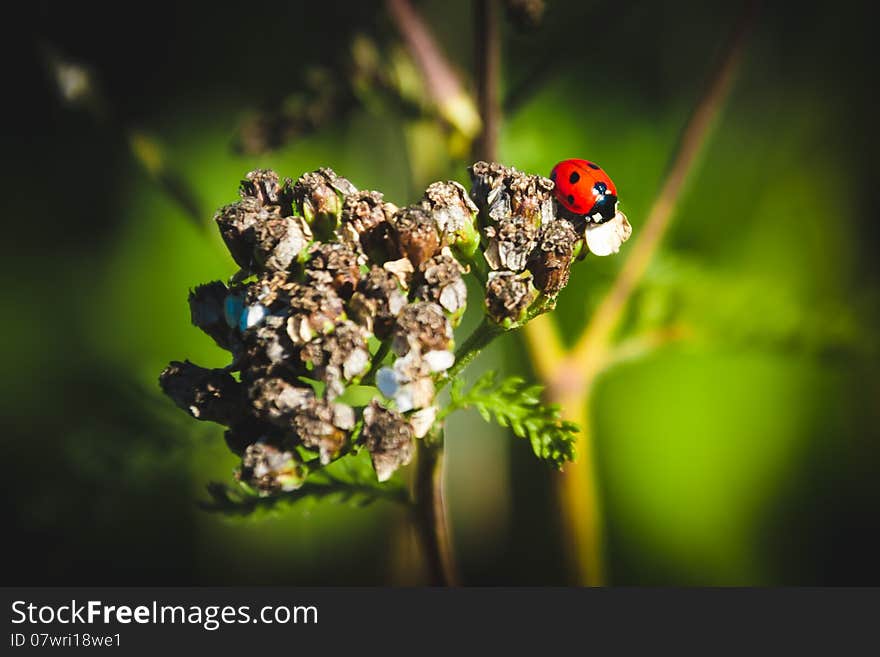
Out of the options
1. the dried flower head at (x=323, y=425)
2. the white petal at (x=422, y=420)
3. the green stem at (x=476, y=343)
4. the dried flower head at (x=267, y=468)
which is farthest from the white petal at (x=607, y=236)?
the dried flower head at (x=267, y=468)

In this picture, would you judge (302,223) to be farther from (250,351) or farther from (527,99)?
(527,99)

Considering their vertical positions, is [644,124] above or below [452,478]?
above

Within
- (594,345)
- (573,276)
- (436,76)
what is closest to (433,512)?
(594,345)

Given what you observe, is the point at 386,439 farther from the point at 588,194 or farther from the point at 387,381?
the point at 588,194

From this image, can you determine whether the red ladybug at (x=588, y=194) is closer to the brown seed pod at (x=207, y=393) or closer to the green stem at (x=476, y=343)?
the green stem at (x=476, y=343)

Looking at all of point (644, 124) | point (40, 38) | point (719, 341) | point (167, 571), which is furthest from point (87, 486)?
point (644, 124)
